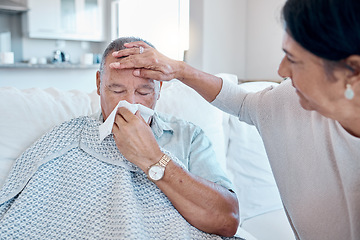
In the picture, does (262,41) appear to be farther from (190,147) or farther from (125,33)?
(190,147)

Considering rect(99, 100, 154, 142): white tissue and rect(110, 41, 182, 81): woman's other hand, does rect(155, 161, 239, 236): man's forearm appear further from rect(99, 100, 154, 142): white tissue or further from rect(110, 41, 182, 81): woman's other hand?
rect(110, 41, 182, 81): woman's other hand

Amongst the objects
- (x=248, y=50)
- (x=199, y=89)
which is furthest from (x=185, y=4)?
(x=199, y=89)

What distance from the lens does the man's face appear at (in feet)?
4.13

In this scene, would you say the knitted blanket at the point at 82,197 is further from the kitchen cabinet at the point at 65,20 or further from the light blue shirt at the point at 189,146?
the kitchen cabinet at the point at 65,20

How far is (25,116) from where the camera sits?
137 cm

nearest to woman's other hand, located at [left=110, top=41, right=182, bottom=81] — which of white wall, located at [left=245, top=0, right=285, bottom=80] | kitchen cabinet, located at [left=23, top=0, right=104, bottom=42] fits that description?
white wall, located at [left=245, top=0, right=285, bottom=80]

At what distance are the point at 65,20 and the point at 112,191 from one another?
4.89 metres

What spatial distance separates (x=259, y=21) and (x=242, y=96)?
2.92 metres

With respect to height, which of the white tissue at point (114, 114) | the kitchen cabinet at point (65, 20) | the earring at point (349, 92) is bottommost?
the white tissue at point (114, 114)

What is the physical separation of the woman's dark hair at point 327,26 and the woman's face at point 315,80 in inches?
1.1

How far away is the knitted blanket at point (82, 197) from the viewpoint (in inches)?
41.7

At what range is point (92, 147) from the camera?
1186 millimetres

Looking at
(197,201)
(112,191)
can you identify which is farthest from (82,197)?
(197,201)

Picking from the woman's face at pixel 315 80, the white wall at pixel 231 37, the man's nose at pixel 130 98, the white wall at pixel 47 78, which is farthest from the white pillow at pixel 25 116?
the white wall at pixel 47 78
